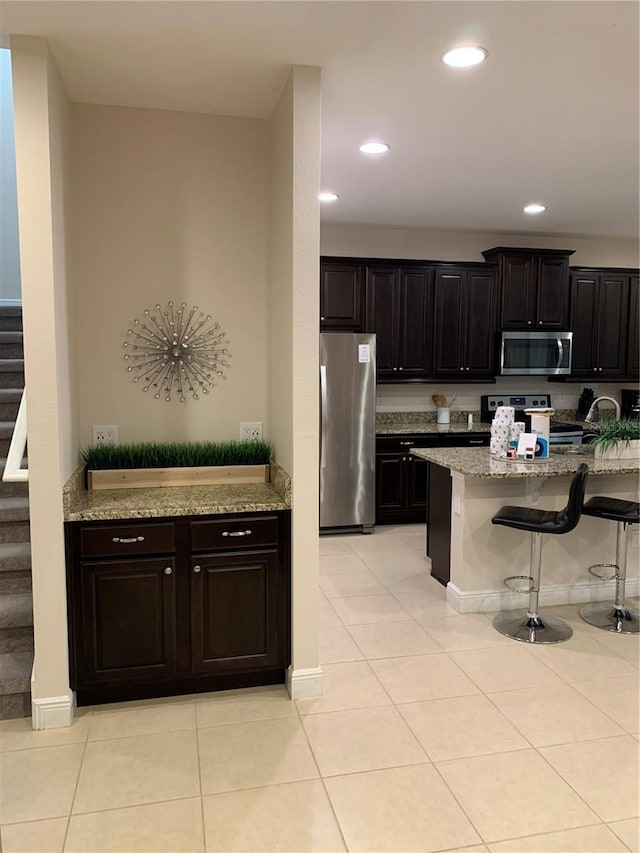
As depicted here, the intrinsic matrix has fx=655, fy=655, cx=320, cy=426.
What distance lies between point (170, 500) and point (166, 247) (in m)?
1.27

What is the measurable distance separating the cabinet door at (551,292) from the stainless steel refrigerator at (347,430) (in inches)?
71.7

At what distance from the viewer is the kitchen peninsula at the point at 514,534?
394 cm

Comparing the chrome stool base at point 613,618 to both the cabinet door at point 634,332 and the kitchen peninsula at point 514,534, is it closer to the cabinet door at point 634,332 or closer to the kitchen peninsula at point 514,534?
the kitchen peninsula at point 514,534

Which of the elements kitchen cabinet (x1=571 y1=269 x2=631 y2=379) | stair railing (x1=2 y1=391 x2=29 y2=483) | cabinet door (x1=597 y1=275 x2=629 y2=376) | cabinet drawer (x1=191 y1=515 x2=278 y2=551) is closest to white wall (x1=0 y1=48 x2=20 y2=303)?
stair railing (x1=2 y1=391 x2=29 y2=483)

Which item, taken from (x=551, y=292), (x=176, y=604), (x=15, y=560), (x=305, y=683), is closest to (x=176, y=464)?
(x=176, y=604)

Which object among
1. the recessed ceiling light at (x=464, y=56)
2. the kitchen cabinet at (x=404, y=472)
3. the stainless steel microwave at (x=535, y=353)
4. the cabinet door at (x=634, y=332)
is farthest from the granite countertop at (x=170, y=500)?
the cabinet door at (x=634, y=332)

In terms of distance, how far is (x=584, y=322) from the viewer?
21.0 ft

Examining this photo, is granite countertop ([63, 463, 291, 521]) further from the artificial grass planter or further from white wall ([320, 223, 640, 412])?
white wall ([320, 223, 640, 412])

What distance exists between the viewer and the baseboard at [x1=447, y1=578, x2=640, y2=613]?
3.99 m

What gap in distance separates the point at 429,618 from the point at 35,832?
2.38 meters

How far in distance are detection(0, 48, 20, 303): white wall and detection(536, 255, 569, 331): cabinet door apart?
4.61 metres

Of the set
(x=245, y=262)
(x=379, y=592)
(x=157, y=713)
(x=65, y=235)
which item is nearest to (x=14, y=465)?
(x=65, y=235)

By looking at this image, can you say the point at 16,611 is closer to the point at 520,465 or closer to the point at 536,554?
the point at 536,554

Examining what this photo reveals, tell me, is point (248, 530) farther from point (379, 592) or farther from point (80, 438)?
point (379, 592)
